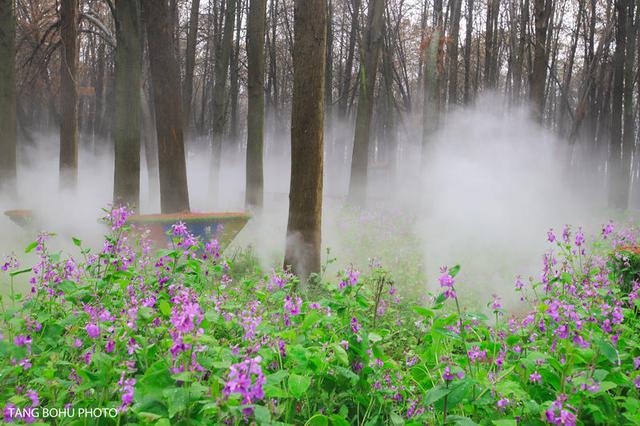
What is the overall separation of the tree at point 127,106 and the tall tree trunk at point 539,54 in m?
10.5

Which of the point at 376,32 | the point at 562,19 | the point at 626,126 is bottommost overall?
the point at 626,126

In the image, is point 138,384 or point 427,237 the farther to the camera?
point 427,237

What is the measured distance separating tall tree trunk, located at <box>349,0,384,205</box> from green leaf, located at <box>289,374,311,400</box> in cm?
1148

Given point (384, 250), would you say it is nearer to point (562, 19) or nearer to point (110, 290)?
point (110, 290)

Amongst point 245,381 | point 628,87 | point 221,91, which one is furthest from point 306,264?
point 628,87

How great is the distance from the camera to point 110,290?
3055 millimetres

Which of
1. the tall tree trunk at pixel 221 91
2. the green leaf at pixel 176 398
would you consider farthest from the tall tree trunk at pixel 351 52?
the green leaf at pixel 176 398

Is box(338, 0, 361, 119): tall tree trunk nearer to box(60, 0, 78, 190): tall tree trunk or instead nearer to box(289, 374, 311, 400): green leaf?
box(60, 0, 78, 190): tall tree trunk

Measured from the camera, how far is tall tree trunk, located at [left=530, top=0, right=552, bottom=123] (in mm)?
14500

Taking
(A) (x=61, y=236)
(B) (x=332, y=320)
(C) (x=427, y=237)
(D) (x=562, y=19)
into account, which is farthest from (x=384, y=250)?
(D) (x=562, y=19)

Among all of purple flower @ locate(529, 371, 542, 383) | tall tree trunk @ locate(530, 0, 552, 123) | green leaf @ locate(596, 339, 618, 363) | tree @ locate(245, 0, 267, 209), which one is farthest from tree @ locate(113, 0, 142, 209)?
tall tree trunk @ locate(530, 0, 552, 123)

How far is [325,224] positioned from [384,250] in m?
2.46

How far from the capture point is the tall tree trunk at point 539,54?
571 inches

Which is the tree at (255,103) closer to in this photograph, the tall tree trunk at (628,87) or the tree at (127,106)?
the tree at (127,106)
